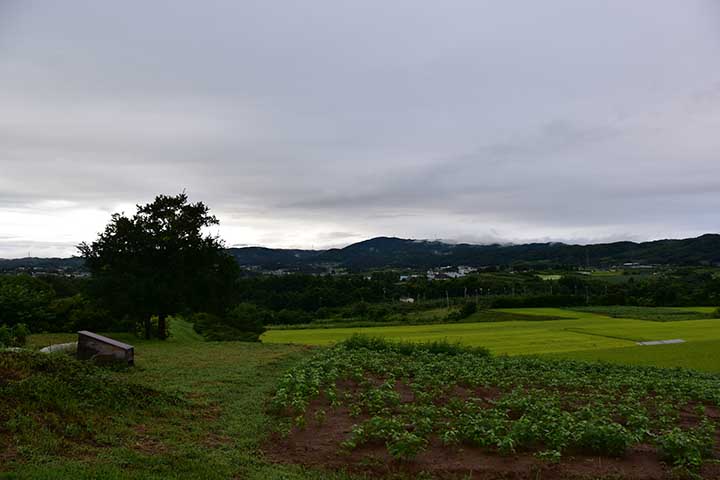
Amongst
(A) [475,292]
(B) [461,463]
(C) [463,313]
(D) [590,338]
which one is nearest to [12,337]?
(B) [461,463]

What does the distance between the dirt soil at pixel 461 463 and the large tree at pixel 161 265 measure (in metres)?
19.5

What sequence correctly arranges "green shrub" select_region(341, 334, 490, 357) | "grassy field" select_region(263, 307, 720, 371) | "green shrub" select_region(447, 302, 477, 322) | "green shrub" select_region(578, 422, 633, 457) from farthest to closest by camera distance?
"green shrub" select_region(447, 302, 477, 322)
"grassy field" select_region(263, 307, 720, 371)
"green shrub" select_region(341, 334, 490, 357)
"green shrub" select_region(578, 422, 633, 457)

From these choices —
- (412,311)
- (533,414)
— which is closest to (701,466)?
(533,414)

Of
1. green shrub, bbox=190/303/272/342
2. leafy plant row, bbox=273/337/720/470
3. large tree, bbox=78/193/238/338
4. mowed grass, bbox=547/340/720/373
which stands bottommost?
mowed grass, bbox=547/340/720/373

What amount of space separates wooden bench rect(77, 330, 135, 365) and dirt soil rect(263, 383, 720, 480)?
8449 mm

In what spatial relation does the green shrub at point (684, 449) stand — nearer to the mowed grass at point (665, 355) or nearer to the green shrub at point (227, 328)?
the mowed grass at point (665, 355)

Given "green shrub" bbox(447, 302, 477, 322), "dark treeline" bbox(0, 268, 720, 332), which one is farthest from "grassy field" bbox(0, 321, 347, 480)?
"green shrub" bbox(447, 302, 477, 322)

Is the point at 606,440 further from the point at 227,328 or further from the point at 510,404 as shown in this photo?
the point at 227,328

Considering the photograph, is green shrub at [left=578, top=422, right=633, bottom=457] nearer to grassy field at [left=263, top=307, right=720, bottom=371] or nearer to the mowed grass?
the mowed grass

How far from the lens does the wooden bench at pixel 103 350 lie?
15.8 metres

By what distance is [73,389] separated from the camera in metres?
10.3

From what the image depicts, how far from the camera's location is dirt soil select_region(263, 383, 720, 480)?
7875mm

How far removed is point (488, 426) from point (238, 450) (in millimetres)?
4613

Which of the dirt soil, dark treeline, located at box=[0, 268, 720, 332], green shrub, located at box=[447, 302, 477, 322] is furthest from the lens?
green shrub, located at box=[447, 302, 477, 322]
